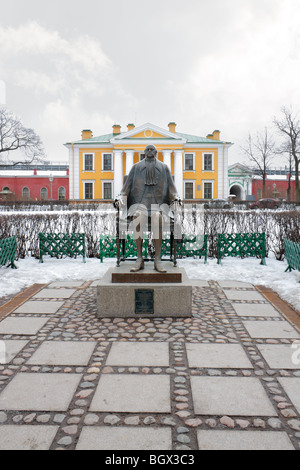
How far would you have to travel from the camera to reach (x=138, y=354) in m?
3.51

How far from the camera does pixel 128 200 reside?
5.34 meters

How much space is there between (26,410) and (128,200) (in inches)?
132

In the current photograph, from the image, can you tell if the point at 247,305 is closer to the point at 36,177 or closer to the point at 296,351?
the point at 296,351

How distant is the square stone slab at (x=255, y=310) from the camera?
475cm

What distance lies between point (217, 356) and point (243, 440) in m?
1.25

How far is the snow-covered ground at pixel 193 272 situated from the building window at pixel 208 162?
1126 inches

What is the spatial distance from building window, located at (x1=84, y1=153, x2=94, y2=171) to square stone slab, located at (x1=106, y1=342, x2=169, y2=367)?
3429cm

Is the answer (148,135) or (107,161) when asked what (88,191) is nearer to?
(107,161)

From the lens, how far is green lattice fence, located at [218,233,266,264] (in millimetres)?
8797

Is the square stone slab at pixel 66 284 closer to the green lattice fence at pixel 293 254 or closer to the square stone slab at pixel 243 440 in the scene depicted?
the green lattice fence at pixel 293 254

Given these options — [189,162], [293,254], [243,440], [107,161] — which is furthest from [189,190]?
[243,440]

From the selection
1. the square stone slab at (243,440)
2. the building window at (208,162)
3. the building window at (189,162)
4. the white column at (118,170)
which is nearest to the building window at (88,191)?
the white column at (118,170)

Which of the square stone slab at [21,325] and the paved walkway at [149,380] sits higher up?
the square stone slab at [21,325]

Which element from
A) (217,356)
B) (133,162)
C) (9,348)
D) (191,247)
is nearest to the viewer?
(217,356)
